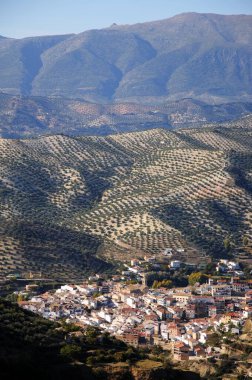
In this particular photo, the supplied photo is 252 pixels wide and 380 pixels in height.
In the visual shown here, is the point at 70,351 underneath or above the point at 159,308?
underneath

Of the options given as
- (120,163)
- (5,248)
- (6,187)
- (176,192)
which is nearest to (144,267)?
(5,248)

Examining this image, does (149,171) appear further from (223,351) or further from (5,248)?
(223,351)

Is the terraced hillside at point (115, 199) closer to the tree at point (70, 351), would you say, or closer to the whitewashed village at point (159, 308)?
the whitewashed village at point (159, 308)

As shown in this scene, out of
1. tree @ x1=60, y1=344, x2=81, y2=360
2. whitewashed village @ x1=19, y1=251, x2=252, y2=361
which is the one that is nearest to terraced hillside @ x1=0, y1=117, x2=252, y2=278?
whitewashed village @ x1=19, y1=251, x2=252, y2=361

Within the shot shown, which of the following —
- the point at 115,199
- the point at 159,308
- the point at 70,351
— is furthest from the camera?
the point at 115,199

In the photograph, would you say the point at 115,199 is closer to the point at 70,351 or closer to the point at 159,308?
the point at 159,308

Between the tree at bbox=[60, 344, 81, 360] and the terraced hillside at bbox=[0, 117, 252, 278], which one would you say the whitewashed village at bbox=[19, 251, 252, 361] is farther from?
the tree at bbox=[60, 344, 81, 360]

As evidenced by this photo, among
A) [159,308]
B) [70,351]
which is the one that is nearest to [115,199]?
[159,308]

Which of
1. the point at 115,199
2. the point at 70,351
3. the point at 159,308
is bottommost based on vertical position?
the point at 70,351

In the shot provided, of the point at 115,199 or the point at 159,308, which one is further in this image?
the point at 115,199

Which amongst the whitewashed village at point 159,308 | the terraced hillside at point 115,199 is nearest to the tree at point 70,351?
the whitewashed village at point 159,308
